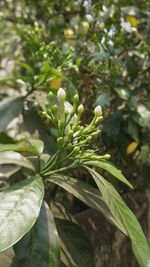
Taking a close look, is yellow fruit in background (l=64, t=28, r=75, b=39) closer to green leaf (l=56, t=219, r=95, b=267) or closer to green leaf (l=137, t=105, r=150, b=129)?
green leaf (l=137, t=105, r=150, b=129)

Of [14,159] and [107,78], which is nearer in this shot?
[14,159]

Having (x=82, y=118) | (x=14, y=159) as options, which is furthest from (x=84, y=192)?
(x=82, y=118)

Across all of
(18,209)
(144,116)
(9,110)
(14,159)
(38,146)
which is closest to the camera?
(18,209)

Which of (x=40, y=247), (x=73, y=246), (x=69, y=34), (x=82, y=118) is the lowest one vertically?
(x=73, y=246)

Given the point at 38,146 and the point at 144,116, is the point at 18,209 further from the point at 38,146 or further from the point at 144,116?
the point at 144,116

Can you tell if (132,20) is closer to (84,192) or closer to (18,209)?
(84,192)

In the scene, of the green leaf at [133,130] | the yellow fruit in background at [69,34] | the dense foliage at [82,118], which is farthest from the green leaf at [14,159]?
the yellow fruit in background at [69,34]

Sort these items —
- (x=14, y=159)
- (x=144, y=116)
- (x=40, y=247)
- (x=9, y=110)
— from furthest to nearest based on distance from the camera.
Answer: (x=9, y=110) → (x=144, y=116) → (x=14, y=159) → (x=40, y=247)

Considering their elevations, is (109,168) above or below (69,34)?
below

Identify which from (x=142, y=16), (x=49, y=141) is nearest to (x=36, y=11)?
(x=142, y=16)
